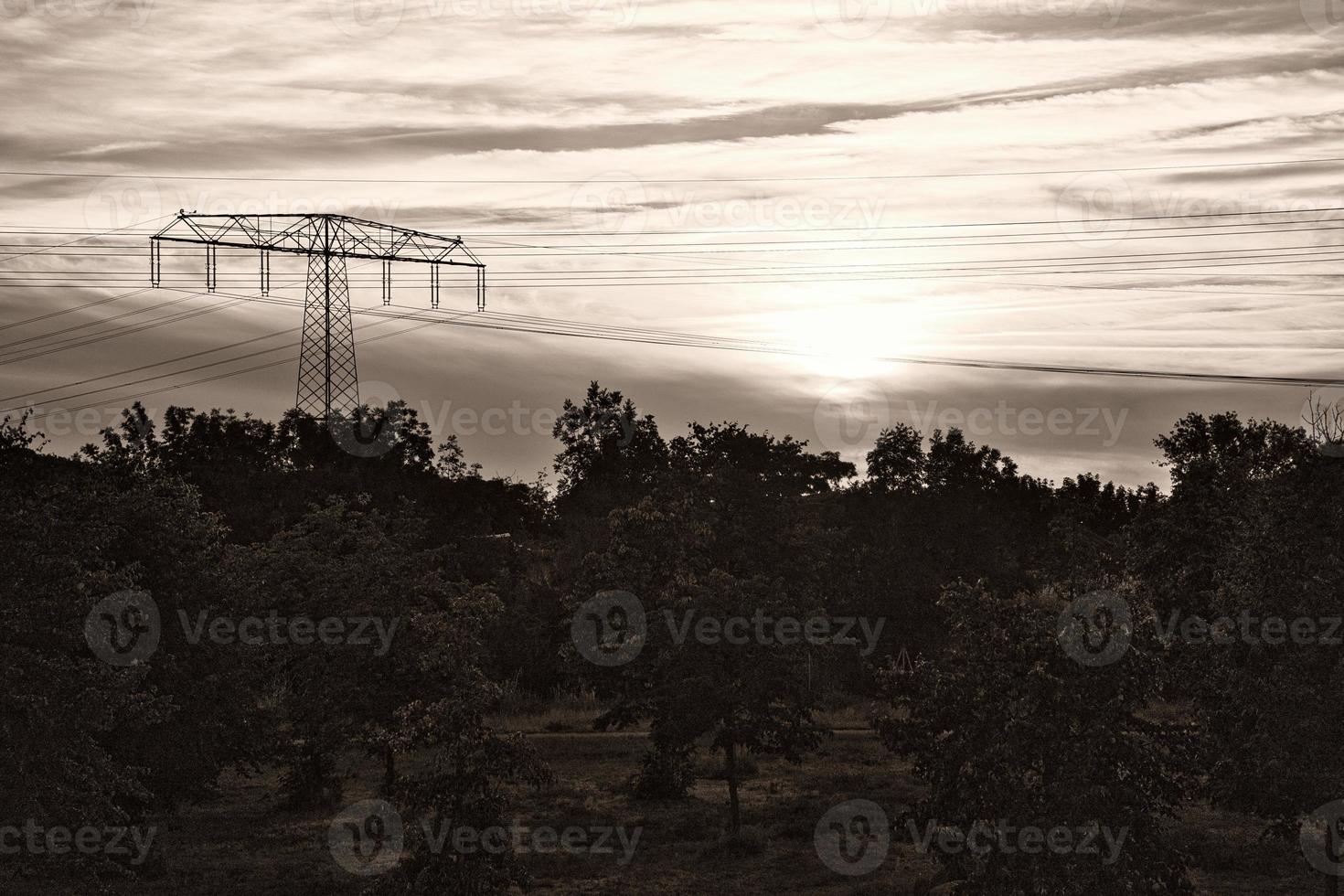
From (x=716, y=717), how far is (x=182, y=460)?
5263cm

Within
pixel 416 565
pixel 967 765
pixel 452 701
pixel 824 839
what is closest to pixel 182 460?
pixel 416 565

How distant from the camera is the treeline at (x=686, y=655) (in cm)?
2342

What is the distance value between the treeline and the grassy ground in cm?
166

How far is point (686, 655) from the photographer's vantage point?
1468 inches

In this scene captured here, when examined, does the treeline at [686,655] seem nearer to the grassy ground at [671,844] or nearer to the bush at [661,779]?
the bush at [661,779]

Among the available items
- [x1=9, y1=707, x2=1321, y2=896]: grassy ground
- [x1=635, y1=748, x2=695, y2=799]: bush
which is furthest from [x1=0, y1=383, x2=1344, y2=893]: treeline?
[x1=9, y1=707, x2=1321, y2=896]: grassy ground

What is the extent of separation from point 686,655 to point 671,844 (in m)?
6.09

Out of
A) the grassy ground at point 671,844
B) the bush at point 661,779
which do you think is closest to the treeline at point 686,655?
the bush at point 661,779

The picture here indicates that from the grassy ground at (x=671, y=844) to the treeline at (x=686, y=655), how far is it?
166cm

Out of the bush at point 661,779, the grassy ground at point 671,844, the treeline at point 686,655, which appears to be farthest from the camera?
the bush at point 661,779

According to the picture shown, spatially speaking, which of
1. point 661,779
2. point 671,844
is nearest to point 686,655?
point 671,844

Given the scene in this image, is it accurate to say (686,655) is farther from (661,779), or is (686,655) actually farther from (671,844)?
(661,779)

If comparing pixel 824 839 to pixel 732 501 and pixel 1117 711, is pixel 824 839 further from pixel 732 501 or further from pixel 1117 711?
pixel 1117 711

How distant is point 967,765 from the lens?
23312mm
